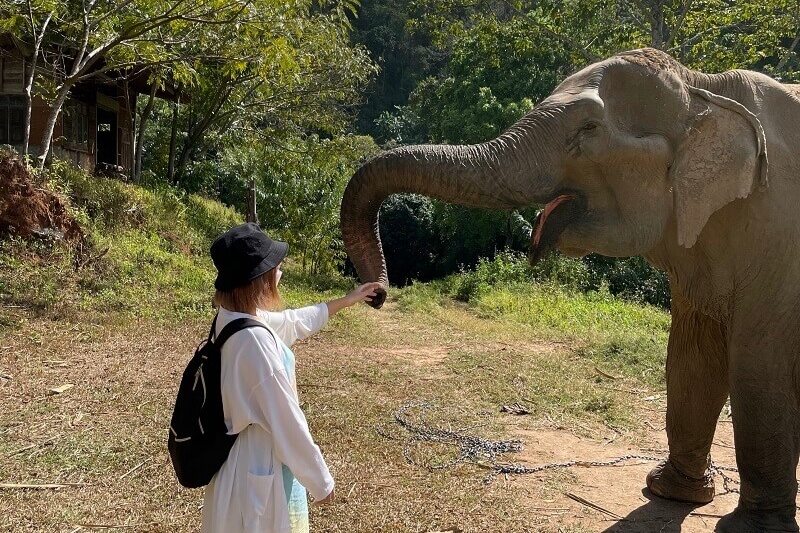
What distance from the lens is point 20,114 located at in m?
14.9

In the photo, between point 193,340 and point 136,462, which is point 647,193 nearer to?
point 136,462

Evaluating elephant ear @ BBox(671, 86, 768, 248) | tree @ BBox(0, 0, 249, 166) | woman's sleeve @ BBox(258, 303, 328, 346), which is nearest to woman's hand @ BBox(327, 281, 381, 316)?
woman's sleeve @ BBox(258, 303, 328, 346)

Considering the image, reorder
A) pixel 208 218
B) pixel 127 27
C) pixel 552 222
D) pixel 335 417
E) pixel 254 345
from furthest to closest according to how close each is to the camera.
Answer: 1. pixel 208 218
2. pixel 127 27
3. pixel 335 417
4. pixel 552 222
5. pixel 254 345

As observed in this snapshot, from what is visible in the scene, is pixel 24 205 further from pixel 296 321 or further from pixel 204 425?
pixel 204 425

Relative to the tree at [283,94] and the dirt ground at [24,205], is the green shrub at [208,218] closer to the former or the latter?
the tree at [283,94]

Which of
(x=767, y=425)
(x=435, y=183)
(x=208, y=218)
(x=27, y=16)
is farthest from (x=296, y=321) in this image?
(x=208, y=218)

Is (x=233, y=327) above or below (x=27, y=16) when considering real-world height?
below

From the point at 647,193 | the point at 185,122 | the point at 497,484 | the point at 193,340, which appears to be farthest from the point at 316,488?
the point at 185,122

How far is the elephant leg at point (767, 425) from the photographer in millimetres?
3135

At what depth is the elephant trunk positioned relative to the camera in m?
3.03

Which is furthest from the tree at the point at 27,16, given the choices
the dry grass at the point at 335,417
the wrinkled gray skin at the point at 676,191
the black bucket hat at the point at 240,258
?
the black bucket hat at the point at 240,258

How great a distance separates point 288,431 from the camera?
86.1 inches

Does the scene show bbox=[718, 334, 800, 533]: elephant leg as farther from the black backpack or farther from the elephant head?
the black backpack

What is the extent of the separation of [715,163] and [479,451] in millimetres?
2640
